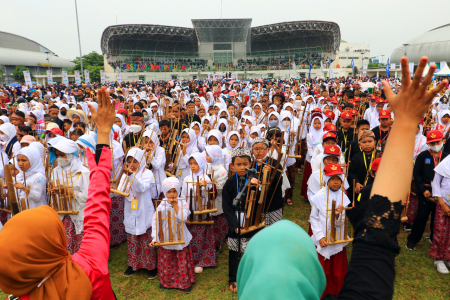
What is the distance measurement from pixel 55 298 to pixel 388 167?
3.94ft

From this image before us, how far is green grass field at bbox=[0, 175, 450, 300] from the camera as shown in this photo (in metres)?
3.20

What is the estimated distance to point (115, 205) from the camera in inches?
167

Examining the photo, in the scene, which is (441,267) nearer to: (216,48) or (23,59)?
(216,48)

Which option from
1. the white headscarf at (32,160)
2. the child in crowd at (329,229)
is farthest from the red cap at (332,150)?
the white headscarf at (32,160)

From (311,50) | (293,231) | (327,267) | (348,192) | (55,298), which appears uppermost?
(311,50)

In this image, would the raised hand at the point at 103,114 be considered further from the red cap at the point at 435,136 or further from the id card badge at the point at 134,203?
the red cap at the point at 435,136

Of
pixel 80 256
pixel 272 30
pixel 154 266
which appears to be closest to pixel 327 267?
pixel 154 266

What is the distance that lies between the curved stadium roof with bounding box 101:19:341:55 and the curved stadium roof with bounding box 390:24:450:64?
14159 mm

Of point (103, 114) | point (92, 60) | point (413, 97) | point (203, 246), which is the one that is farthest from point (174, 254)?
point (92, 60)

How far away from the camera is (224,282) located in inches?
136

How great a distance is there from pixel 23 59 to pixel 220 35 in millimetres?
30379

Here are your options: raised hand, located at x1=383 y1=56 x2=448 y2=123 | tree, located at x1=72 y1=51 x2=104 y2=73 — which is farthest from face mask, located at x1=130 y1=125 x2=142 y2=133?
tree, located at x1=72 y1=51 x2=104 y2=73

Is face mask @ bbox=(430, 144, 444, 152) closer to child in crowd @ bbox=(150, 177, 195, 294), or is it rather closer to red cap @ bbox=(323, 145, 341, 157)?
red cap @ bbox=(323, 145, 341, 157)

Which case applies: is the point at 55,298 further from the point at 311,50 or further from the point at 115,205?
the point at 311,50
